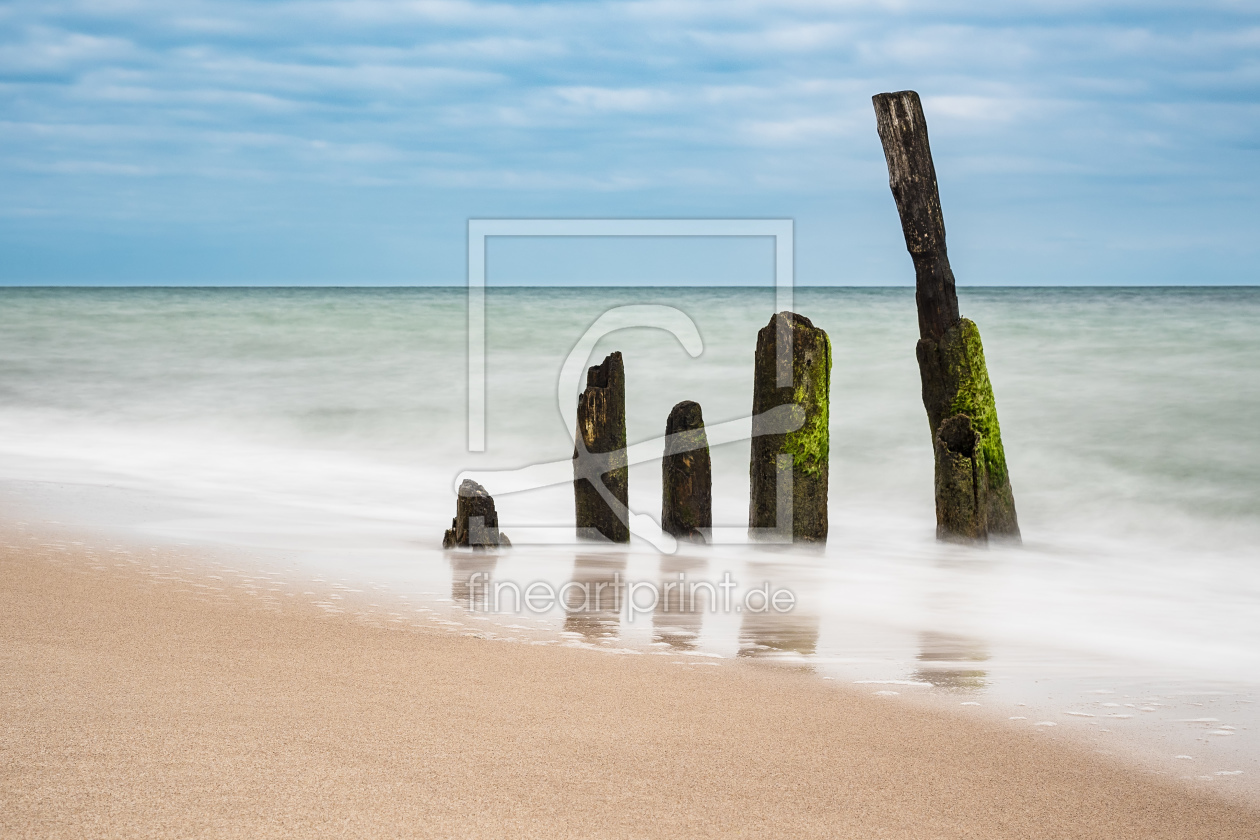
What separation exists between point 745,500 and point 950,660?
5.27 meters

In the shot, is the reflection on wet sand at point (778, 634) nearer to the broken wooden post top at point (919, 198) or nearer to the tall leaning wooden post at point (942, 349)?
the tall leaning wooden post at point (942, 349)

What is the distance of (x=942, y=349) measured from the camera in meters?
6.46

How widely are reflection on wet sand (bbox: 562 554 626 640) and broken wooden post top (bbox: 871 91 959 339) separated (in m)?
2.33

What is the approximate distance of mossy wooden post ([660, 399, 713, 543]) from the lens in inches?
245

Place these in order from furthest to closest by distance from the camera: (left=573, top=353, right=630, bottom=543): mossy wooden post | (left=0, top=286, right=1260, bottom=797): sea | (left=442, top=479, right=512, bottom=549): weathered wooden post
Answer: (left=573, top=353, right=630, bottom=543): mossy wooden post, (left=442, top=479, right=512, bottom=549): weathered wooden post, (left=0, top=286, right=1260, bottom=797): sea

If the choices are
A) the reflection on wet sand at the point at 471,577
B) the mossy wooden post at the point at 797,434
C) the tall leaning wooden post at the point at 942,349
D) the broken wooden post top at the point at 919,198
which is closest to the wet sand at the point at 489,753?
the reflection on wet sand at the point at 471,577

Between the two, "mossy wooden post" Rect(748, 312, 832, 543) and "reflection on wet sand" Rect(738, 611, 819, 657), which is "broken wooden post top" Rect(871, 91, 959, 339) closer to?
"mossy wooden post" Rect(748, 312, 832, 543)

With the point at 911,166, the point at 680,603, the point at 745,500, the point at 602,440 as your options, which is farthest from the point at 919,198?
the point at 745,500

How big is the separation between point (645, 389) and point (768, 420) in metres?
8.77

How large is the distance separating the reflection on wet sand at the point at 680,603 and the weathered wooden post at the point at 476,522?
0.95 m

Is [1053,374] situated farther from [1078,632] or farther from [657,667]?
[657,667]

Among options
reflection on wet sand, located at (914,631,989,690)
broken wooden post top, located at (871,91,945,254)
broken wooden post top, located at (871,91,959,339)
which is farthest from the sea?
broken wooden post top, located at (871,91,945,254)

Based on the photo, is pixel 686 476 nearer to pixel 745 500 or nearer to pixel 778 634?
pixel 778 634

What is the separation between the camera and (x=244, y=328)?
23.3 metres
